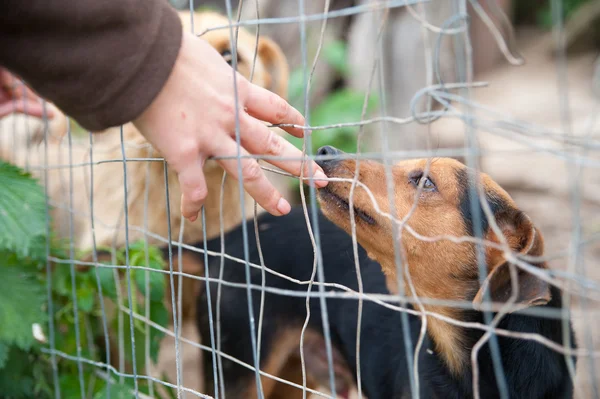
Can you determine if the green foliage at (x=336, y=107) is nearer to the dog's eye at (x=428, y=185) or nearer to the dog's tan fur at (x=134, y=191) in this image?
the dog's tan fur at (x=134, y=191)

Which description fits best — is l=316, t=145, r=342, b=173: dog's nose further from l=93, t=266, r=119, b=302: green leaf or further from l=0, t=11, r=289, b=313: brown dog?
l=0, t=11, r=289, b=313: brown dog

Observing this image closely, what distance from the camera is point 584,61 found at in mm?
12836

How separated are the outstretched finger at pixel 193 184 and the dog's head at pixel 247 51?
1.82 meters

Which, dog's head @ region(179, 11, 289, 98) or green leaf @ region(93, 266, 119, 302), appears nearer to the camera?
green leaf @ region(93, 266, 119, 302)

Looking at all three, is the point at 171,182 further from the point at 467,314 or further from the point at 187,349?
the point at 467,314

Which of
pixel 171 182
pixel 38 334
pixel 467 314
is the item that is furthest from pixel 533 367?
pixel 171 182

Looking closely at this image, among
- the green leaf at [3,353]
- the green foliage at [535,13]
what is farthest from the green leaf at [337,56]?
the green foliage at [535,13]

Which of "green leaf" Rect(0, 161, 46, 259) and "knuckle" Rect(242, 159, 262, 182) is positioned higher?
"knuckle" Rect(242, 159, 262, 182)

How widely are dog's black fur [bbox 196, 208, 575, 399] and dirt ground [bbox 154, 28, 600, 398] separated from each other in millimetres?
402

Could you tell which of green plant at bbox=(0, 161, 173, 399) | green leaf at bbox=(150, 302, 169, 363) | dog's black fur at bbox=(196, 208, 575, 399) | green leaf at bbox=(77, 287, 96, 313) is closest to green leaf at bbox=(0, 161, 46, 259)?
green plant at bbox=(0, 161, 173, 399)

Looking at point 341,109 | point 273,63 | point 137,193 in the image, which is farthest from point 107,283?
point 341,109

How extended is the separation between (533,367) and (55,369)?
6.35 feet

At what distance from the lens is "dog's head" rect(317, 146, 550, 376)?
2.16 metres

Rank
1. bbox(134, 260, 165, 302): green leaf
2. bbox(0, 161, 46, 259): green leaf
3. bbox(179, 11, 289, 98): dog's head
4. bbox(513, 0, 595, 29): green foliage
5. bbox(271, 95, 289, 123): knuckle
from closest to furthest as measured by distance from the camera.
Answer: bbox(271, 95, 289, 123): knuckle
bbox(0, 161, 46, 259): green leaf
bbox(134, 260, 165, 302): green leaf
bbox(179, 11, 289, 98): dog's head
bbox(513, 0, 595, 29): green foliage
